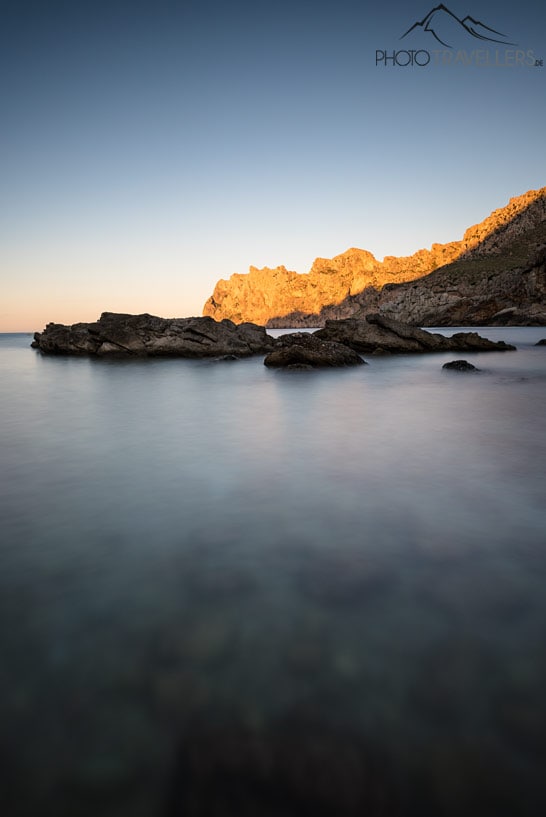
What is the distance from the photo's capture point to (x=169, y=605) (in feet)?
8.58

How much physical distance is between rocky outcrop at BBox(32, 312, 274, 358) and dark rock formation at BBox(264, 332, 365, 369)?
23.7 ft

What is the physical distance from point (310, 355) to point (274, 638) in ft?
59.5

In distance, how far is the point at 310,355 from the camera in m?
20.0

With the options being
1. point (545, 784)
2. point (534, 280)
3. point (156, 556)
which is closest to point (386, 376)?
point (156, 556)

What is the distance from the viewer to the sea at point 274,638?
1.57 meters

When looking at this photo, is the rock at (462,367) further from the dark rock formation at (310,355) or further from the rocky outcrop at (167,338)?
the rocky outcrop at (167,338)

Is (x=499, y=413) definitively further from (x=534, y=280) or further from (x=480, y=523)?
(x=534, y=280)

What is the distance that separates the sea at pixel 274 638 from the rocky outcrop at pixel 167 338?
2190 centimetres

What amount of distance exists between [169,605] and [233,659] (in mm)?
623

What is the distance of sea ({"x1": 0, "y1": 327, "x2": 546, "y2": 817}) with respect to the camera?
1.57 m

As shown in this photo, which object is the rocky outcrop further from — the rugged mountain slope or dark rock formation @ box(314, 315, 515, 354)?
the rugged mountain slope

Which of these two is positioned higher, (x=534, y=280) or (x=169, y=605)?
(x=534, y=280)

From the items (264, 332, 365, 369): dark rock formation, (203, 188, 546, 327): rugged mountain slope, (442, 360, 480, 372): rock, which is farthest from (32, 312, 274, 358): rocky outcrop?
(203, 188, 546, 327): rugged mountain slope

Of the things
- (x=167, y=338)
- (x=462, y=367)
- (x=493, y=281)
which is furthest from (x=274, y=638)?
(x=493, y=281)
